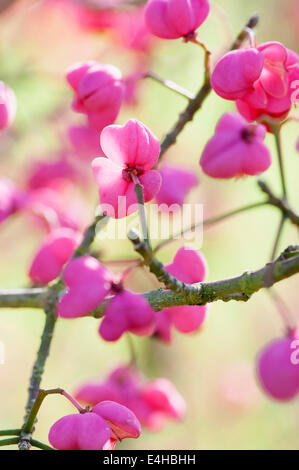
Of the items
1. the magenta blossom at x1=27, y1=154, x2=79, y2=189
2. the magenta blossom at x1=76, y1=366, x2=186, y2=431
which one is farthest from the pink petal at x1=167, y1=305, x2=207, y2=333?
the magenta blossom at x1=27, y1=154, x2=79, y2=189

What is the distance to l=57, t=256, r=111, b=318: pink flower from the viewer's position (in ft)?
2.70

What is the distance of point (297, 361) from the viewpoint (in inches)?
43.6

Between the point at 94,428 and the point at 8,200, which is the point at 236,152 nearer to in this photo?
the point at 94,428

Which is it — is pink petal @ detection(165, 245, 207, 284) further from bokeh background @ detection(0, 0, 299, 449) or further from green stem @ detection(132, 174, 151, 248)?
bokeh background @ detection(0, 0, 299, 449)

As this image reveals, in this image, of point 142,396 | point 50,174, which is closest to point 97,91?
point 142,396

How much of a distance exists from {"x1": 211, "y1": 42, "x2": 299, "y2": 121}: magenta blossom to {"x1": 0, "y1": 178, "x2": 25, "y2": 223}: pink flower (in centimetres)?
63

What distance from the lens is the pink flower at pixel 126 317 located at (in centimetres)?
84

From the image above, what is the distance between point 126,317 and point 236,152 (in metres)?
0.31

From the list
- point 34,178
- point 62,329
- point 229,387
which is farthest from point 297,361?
point 62,329

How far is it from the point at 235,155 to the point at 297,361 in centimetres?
35

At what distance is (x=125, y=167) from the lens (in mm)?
910

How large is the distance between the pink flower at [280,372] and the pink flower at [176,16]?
0.50 metres
